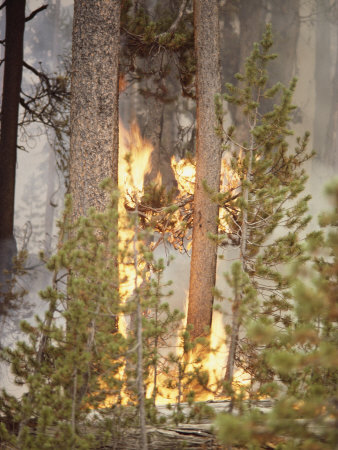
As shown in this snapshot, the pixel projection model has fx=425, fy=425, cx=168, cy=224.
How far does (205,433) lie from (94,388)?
0.86m

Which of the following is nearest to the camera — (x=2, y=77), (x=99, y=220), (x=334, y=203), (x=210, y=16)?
(x=334, y=203)

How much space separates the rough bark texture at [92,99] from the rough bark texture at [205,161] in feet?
3.53

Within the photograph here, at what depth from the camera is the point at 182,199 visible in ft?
17.2

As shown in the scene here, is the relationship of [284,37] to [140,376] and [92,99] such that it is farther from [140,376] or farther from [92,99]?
[140,376]

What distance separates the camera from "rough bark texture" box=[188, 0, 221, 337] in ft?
14.9

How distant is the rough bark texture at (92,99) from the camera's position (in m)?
3.81

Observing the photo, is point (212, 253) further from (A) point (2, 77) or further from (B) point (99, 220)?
(A) point (2, 77)

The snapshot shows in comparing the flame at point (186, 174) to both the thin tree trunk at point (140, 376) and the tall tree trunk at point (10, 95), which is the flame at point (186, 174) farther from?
the thin tree trunk at point (140, 376)

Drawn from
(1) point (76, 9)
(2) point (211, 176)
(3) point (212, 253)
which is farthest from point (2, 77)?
(3) point (212, 253)

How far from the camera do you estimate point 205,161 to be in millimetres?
4609

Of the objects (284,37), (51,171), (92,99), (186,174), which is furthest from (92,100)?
(284,37)

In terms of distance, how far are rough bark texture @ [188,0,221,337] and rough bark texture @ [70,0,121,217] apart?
3.53 ft

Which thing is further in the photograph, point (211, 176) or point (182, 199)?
point (182, 199)

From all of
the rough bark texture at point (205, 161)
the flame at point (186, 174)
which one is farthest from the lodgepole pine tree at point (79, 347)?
the flame at point (186, 174)
